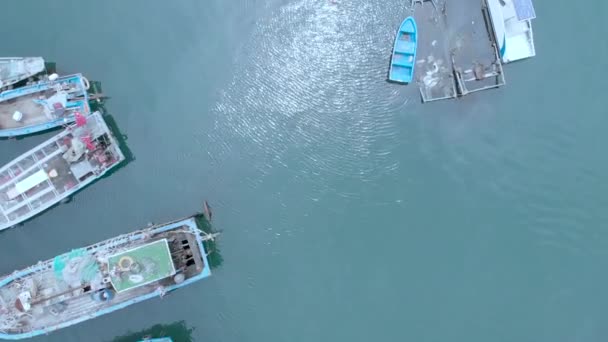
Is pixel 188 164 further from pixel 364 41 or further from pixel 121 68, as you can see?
pixel 364 41

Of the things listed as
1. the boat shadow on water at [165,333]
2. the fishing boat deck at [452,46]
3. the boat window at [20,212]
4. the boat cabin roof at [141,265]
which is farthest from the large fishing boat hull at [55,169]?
the fishing boat deck at [452,46]

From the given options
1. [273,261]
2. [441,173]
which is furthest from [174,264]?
[441,173]

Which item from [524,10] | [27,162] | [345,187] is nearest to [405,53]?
[524,10]

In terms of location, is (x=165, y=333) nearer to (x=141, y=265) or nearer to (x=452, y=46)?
(x=141, y=265)

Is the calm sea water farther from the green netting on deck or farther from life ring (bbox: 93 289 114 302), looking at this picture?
life ring (bbox: 93 289 114 302)

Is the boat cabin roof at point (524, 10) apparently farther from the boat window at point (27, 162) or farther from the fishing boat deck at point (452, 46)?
the boat window at point (27, 162)

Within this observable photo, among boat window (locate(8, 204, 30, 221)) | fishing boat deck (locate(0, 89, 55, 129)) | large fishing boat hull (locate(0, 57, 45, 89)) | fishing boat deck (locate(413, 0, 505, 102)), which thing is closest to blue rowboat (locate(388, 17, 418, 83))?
fishing boat deck (locate(413, 0, 505, 102))
